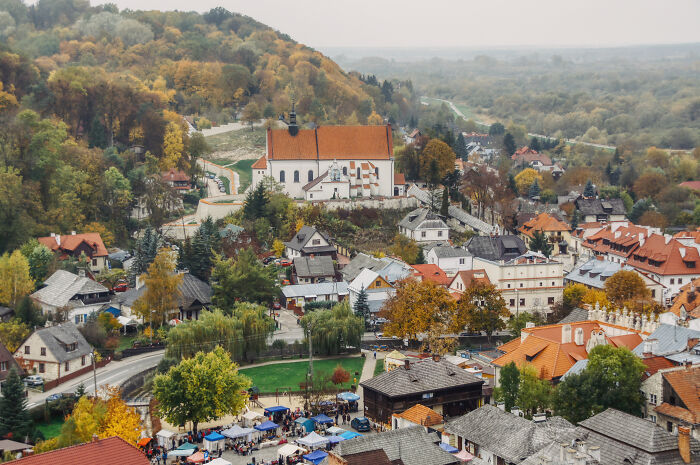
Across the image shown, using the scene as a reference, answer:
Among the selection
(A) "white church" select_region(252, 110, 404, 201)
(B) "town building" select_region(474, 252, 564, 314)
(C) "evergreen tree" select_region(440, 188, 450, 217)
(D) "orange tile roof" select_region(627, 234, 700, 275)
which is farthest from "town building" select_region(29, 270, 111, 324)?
(D) "orange tile roof" select_region(627, 234, 700, 275)

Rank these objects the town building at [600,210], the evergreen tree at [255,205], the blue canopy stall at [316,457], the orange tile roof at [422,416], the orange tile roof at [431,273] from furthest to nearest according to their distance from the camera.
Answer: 1. the town building at [600,210]
2. the evergreen tree at [255,205]
3. the orange tile roof at [431,273]
4. the orange tile roof at [422,416]
5. the blue canopy stall at [316,457]

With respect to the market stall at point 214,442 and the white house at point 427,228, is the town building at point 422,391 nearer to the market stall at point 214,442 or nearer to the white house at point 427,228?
the market stall at point 214,442

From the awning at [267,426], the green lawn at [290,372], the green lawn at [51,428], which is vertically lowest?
the green lawn at [290,372]

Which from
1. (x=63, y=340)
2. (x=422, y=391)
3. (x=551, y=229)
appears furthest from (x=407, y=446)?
(x=551, y=229)

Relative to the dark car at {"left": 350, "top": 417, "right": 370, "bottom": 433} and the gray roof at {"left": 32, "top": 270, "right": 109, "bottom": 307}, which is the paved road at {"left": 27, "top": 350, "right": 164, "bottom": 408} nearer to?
the gray roof at {"left": 32, "top": 270, "right": 109, "bottom": 307}

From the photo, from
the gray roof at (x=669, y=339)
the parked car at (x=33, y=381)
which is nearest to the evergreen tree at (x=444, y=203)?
the gray roof at (x=669, y=339)

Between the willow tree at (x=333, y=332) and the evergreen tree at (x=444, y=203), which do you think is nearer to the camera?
the willow tree at (x=333, y=332)

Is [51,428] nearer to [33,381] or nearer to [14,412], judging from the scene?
[14,412]

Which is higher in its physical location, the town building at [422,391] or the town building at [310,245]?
the town building at [310,245]
